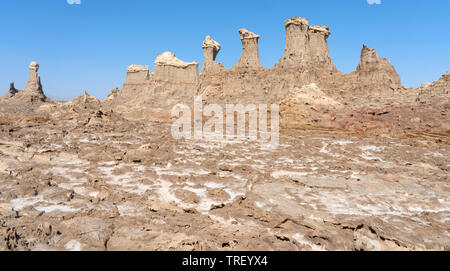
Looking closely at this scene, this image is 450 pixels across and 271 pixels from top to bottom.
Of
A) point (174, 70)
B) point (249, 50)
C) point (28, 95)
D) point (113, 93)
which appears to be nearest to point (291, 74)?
point (249, 50)

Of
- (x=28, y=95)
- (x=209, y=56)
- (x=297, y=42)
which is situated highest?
(x=209, y=56)

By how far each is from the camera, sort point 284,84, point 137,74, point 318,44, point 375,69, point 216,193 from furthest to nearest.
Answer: point 137,74 < point 318,44 < point 284,84 < point 375,69 < point 216,193

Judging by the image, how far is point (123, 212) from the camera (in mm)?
4289

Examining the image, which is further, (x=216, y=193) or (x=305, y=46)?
(x=305, y=46)

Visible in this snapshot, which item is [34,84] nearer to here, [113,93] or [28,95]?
[28,95]

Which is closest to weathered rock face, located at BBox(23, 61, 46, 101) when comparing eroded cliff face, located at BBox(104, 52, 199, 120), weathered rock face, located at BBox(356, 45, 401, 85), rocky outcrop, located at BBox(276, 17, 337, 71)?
eroded cliff face, located at BBox(104, 52, 199, 120)

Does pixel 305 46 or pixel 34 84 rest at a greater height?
pixel 305 46

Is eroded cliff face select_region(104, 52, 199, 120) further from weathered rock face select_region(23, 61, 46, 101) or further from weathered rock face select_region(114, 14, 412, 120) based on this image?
weathered rock face select_region(23, 61, 46, 101)

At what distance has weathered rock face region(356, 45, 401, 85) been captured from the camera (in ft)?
98.7

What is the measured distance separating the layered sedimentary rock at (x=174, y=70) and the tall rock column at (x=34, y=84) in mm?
26231

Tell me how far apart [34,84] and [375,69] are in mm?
67178

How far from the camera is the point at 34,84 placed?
183 feet
